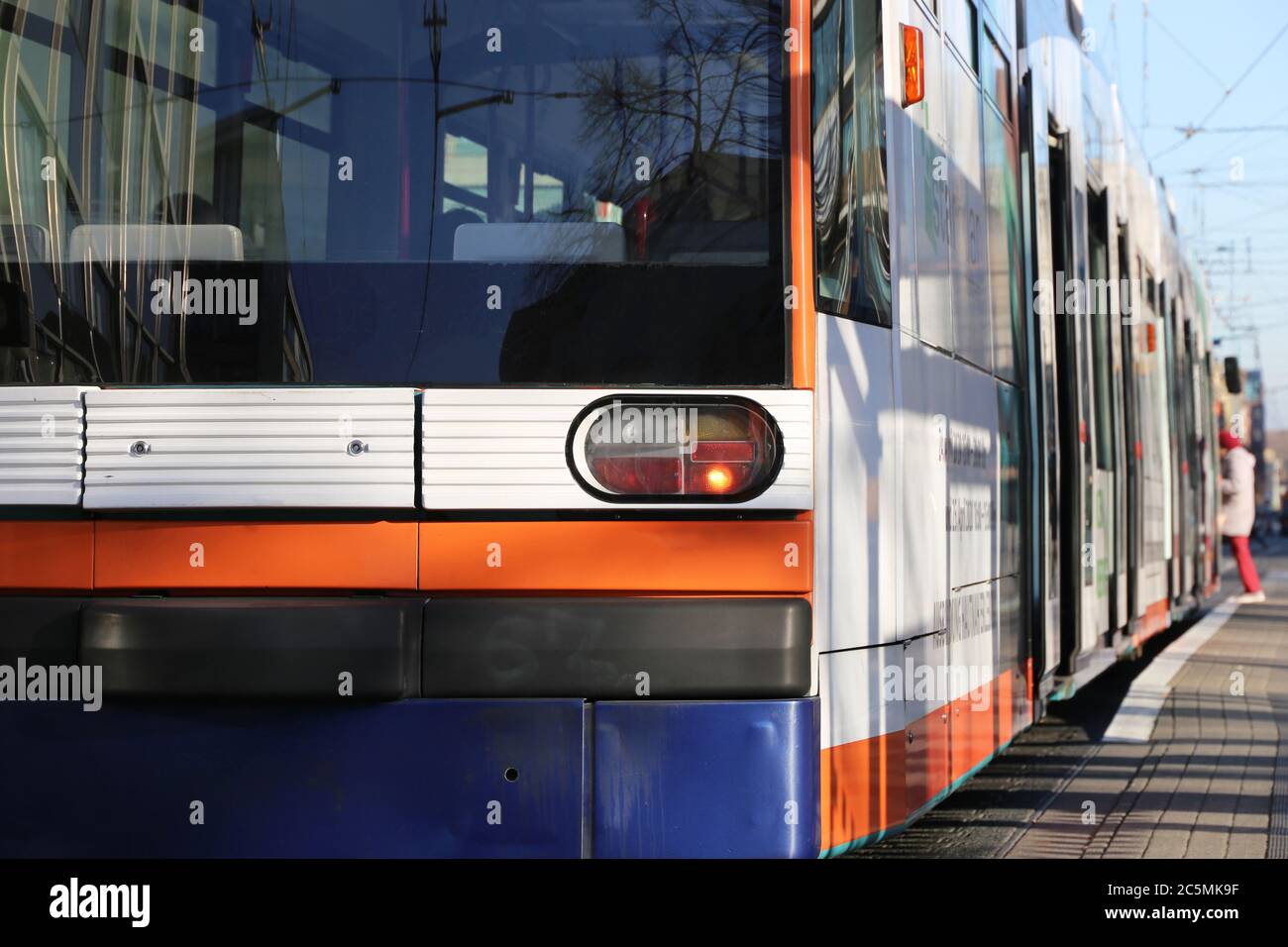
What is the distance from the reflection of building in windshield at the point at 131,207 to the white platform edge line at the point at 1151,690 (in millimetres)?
5739

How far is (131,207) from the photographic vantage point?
13.1 feet

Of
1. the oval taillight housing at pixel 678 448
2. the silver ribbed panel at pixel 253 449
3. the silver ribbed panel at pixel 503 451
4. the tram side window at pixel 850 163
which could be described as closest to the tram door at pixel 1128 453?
the tram side window at pixel 850 163

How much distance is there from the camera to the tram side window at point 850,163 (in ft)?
13.4

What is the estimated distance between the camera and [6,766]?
3.94 meters

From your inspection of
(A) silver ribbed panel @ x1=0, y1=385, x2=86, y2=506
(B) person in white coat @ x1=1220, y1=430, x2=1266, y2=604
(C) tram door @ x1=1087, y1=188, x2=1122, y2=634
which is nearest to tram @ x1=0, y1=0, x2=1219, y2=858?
(A) silver ribbed panel @ x1=0, y1=385, x2=86, y2=506

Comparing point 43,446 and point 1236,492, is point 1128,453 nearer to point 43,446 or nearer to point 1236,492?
point 43,446

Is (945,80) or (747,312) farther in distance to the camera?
(945,80)

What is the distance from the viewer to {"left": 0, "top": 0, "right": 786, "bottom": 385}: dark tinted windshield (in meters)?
3.93

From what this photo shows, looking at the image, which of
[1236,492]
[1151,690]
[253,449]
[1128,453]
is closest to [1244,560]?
[1236,492]
